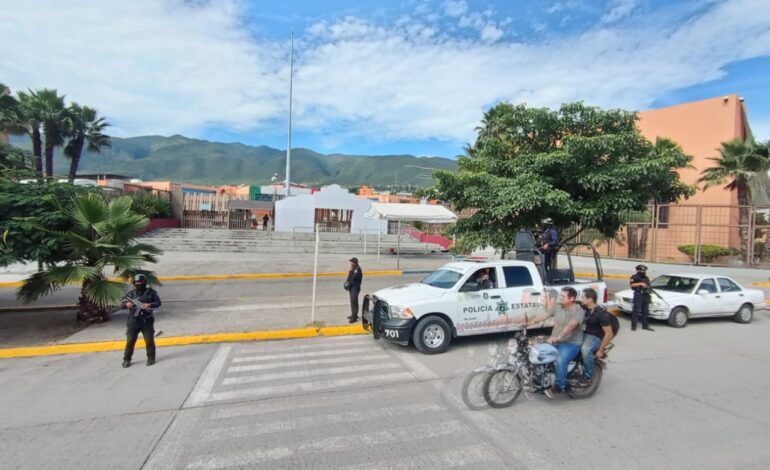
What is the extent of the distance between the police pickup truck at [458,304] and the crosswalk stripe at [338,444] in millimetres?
2665

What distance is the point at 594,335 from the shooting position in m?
5.59

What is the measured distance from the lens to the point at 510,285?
26.8ft

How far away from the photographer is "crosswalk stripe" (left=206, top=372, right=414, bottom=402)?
18.5 feet

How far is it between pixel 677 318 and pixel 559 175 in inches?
182

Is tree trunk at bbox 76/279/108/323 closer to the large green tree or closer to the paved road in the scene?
the paved road

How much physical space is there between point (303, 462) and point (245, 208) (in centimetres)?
3469

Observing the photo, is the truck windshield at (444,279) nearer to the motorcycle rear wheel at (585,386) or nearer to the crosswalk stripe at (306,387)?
the crosswalk stripe at (306,387)

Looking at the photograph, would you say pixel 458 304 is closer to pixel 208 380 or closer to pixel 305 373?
pixel 305 373

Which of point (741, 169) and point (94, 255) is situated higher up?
point (741, 169)

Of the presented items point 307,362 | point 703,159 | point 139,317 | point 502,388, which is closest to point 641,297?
point 502,388

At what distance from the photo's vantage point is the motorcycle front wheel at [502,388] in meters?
5.16

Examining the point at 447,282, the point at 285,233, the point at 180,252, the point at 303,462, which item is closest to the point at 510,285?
the point at 447,282

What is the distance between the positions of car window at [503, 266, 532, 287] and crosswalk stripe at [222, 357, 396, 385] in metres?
2.82

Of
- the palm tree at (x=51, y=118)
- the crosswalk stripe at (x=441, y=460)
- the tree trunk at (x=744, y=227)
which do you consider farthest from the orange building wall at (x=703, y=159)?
the palm tree at (x=51, y=118)
